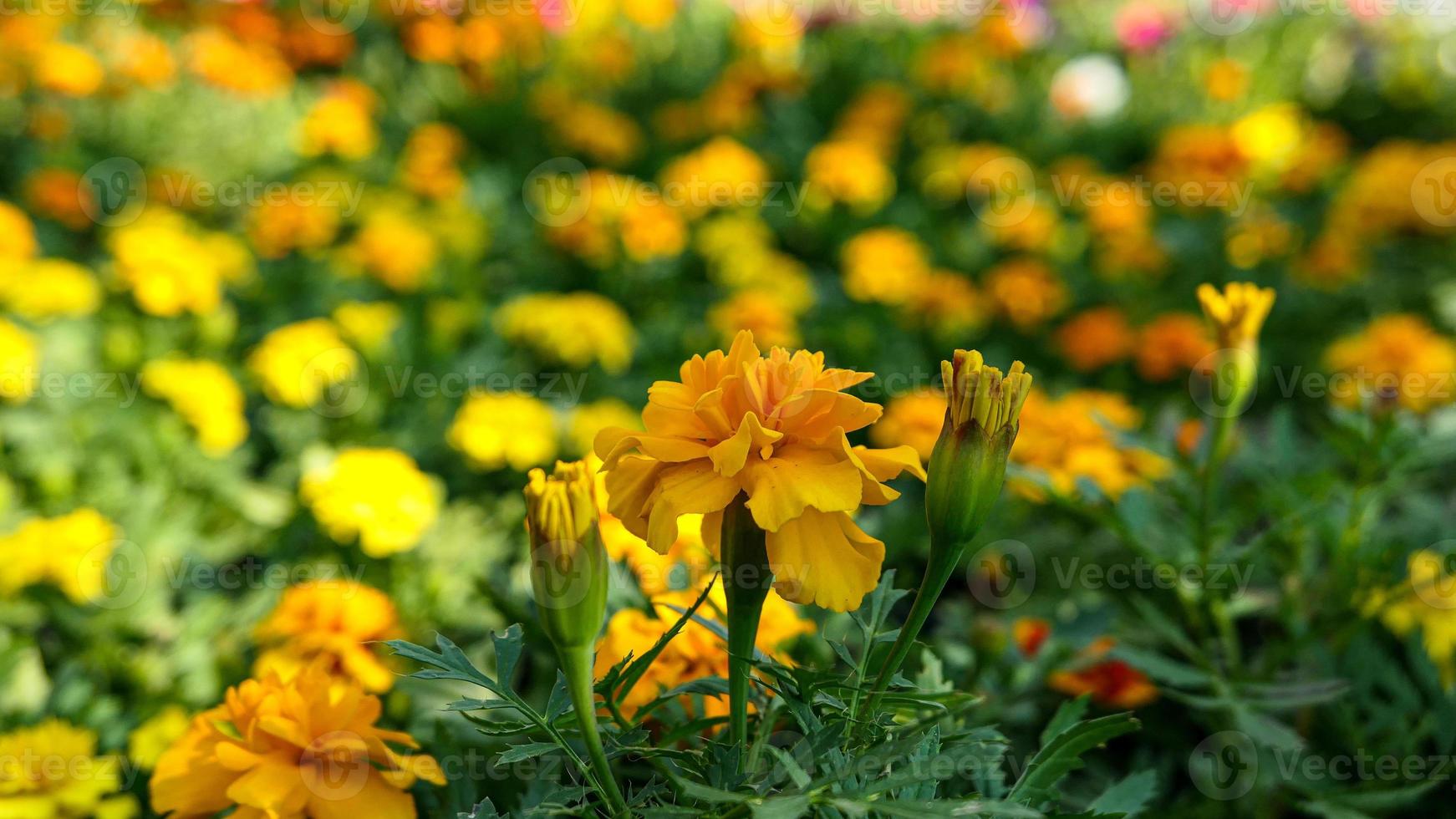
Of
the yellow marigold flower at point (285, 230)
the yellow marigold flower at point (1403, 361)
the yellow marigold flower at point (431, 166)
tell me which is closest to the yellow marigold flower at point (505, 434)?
the yellow marigold flower at point (285, 230)

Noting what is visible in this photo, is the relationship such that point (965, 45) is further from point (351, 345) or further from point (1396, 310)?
point (351, 345)

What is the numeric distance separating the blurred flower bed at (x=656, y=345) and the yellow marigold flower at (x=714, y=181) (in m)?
0.02

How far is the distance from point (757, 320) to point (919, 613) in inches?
62.6

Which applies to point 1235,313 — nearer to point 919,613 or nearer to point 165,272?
point 919,613

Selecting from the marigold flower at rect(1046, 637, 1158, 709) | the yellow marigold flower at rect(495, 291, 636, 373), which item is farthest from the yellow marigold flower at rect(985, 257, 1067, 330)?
the marigold flower at rect(1046, 637, 1158, 709)

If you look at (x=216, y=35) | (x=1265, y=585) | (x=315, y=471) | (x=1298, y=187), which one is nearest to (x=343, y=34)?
(x=216, y=35)

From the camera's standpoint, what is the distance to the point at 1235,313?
121 cm

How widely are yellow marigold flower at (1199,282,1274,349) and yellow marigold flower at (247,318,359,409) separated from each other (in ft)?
5.24

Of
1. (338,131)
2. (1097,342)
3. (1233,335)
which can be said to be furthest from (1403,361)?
(338,131)

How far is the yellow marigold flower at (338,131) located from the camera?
2998 mm

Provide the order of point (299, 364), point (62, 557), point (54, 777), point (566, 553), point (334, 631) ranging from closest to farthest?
point (566, 553)
point (54, 777)
point (334, 631)
point (62, 557)
point (299, 364)

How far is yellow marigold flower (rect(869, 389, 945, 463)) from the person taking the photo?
70.3 inches

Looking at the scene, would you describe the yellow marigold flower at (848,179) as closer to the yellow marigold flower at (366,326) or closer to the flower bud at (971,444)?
the yellow marigold flower at (366,326)

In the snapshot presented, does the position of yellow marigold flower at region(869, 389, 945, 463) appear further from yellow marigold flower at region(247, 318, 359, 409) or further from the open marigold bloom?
yellow marigold flower at region(247, 318, 359, 409)
